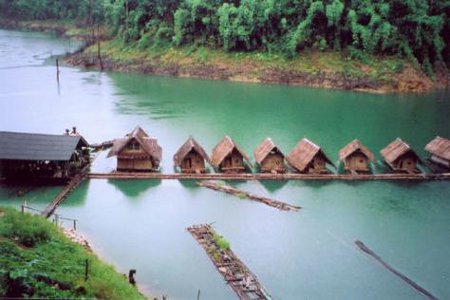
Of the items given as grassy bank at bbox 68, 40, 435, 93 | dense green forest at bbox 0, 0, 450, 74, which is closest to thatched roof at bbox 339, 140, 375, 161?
grassy bank at bbox 68, 40, 435, 93

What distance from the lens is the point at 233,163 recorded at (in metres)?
30.4

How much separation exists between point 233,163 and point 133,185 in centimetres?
604

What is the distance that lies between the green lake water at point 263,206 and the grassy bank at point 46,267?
7.04ft

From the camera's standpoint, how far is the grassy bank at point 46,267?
45.0 ft

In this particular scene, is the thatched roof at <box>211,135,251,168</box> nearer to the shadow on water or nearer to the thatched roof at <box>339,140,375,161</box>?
the shadow on water

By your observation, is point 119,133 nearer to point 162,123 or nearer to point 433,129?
point 162,123

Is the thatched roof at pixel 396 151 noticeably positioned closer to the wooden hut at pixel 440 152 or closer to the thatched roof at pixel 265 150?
the wooden hut at pixel 440 152

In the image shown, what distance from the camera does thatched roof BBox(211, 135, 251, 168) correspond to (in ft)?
97.9

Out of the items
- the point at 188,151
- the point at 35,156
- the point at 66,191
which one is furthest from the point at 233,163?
the point at 35,156

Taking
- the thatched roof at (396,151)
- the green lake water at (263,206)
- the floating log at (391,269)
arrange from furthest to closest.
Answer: the thatched roof at (396,151)
the green lake water at (263,206)
the floating log at (391,269)

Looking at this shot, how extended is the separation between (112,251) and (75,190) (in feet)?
25.0

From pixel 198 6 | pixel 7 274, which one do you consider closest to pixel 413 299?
pixel 7 274

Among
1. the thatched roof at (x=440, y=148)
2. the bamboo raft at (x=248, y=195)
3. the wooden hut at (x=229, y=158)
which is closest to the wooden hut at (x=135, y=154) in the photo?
the bamboo raft at (x=248, y=195)

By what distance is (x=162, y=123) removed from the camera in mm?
40812
